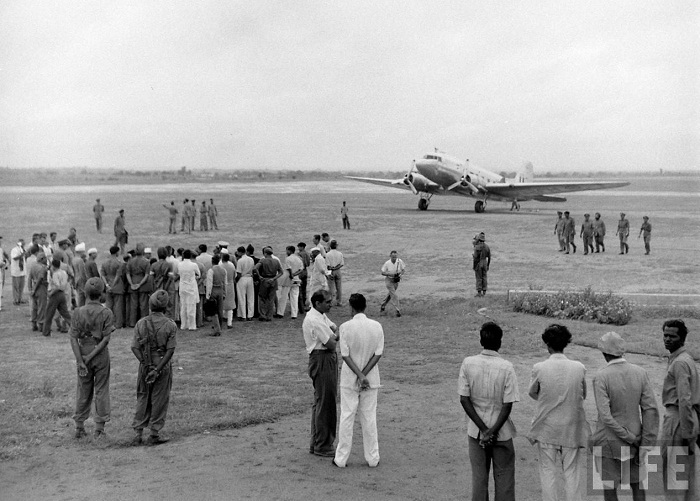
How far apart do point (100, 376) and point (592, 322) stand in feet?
32.4

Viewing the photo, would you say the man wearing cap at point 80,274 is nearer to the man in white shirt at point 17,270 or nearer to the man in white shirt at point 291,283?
the man in white shirt at point 17,270

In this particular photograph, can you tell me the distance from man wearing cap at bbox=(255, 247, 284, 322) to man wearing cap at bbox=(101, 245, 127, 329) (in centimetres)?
283

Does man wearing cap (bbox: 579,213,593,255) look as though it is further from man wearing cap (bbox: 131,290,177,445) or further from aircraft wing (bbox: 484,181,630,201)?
aircraft wing (bbox: 484,181,630,201)

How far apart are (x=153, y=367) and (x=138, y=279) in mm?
6538

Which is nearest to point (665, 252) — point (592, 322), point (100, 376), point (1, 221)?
point (592, 322)

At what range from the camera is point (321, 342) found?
6922mm

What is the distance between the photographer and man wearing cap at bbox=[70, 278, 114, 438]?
7418mm

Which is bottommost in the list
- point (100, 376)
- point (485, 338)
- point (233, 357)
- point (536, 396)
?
point (233, 357)

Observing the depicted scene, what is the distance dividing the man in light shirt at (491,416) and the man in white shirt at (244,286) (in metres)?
9.42

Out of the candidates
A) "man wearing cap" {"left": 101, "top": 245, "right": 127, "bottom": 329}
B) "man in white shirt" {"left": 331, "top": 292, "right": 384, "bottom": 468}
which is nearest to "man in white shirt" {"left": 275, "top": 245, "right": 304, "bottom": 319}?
"man wearing cap" {"left": 101, "top": 245, "right": 127, "bottom": 329}

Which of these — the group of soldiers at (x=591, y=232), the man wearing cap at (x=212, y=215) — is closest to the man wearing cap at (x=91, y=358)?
the group of soldiers at (x=591, y=232)

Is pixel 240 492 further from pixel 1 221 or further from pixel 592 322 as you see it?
pixel 1 221

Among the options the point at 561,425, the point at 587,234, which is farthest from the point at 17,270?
the point at 587,234

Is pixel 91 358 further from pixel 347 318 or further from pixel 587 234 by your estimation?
pixel 587 234
